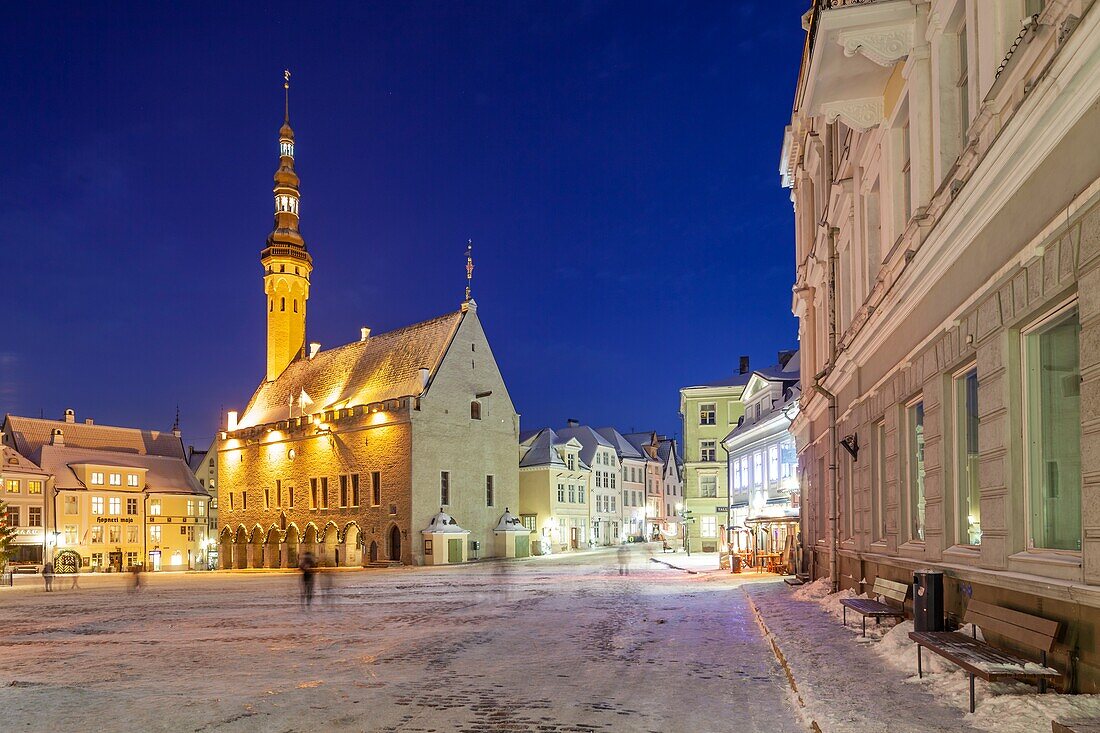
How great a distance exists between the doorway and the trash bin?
48407 millimetres

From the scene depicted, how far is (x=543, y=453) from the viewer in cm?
7381

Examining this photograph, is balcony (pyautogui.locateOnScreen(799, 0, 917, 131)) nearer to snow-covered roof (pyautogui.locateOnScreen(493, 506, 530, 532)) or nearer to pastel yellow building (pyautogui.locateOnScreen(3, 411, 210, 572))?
snow-covered roof (pyautogui.locateOnScreen(493, 506, 530, 532))

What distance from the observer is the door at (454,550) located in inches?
2213

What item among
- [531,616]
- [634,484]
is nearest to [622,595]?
[531,616]

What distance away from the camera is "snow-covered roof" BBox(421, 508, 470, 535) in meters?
55.8

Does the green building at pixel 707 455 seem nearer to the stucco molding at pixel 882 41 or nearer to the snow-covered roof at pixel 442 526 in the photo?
the snow-covered roof at pixel 442 526

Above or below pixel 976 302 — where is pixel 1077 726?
below

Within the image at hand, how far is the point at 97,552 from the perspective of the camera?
65812 mm

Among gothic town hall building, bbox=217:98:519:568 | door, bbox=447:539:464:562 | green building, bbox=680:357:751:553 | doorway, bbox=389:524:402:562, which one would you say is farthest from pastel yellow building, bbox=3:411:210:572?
green building, bbox=680:357:751:553

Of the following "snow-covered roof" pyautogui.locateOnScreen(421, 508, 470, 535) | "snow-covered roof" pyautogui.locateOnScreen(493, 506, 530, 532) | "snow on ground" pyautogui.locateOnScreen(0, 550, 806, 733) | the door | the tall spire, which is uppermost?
the tall spire

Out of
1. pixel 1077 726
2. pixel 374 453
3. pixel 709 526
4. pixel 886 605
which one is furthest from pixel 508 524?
pixel 1077 726

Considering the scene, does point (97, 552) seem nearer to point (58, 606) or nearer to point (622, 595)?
point (58, 606)

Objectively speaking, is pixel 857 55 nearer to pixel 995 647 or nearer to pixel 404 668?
pixel 995 647

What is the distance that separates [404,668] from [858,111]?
1159 cm
